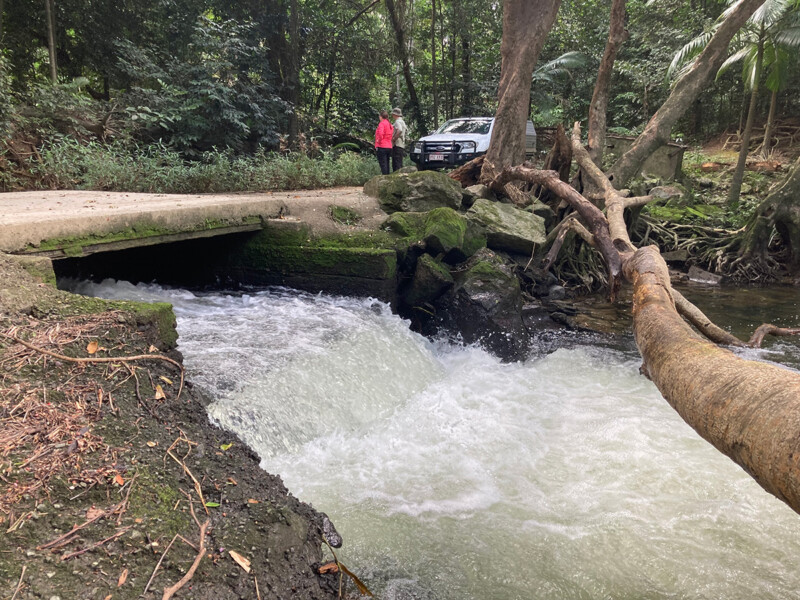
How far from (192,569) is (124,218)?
4514mm

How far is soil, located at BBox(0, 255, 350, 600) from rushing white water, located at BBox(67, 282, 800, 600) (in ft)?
3.38

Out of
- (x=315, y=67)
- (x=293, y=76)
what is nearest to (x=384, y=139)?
→ (x=293, y=76)

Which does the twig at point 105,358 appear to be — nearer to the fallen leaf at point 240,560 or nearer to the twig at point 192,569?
the twig at point 192,569

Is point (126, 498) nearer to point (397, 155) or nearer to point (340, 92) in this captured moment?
point (397, 155)

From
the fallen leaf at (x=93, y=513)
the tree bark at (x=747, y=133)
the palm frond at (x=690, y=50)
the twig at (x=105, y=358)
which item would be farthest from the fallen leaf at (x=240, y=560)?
the tree bark at (x=747, y=133)

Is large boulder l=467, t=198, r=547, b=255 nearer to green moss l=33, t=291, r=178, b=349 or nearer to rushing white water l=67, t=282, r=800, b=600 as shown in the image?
rushing white water l=67, t=282, r=800, b=600

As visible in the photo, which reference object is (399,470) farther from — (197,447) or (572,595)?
(197,447)

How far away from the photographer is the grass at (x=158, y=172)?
9242 mm

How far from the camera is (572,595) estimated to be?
2996 millimetres

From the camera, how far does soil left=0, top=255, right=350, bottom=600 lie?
1.77 m

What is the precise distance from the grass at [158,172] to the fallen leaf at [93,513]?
8.67 m

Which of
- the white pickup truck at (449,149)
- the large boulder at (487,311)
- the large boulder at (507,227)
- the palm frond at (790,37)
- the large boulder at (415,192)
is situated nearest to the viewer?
the large boulder at (487,311)

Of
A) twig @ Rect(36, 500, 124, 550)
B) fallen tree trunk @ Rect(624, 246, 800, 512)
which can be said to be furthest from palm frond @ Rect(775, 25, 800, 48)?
twig @ Rect(36, 500, 124, 550)

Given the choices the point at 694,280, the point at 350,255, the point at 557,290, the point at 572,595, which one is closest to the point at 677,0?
the point at 694,280
